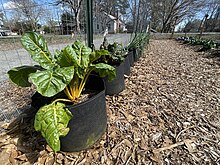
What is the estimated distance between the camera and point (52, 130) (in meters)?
0.78

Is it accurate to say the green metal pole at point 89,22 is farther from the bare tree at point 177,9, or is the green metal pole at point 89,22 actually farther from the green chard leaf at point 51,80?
the bare tree at point 177,9

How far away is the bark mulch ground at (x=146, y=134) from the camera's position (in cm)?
103

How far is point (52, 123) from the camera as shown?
2.61 feet

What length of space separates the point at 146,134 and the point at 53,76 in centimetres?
94

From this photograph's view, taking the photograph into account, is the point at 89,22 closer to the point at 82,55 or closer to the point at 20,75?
the point at 82,55

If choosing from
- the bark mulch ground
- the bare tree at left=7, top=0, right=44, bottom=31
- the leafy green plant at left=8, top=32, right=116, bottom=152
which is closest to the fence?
the bare tree at left=7, top=0, right=44, bottom=31

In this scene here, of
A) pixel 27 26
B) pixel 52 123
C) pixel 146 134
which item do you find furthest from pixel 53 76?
pixel 27 26

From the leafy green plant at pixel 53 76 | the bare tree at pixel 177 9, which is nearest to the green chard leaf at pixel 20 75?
the leafy green plant at pixel 53 76

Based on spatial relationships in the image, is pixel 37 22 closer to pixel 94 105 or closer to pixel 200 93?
pixel 94 105

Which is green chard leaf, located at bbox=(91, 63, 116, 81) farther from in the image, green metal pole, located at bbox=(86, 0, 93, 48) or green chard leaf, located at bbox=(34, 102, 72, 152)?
green metal pole, located at bbox=(86, 0, 93, 48)

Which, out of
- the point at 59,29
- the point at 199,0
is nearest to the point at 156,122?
the point at 59,29

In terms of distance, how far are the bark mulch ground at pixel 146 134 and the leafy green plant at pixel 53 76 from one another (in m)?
0.37

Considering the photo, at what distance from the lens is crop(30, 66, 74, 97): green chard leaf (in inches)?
→ 28.3

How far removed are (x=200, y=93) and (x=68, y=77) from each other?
77.9 inches
